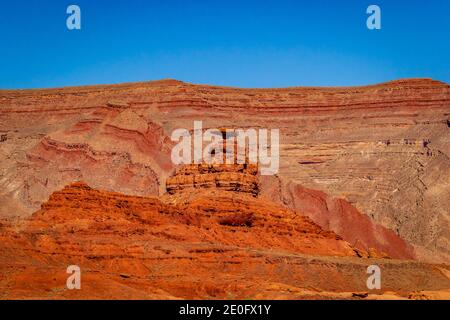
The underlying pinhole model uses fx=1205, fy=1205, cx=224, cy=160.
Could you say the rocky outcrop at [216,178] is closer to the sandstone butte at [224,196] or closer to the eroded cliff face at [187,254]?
the sandstone butte at [224,196]

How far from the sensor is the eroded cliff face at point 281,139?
115250mm

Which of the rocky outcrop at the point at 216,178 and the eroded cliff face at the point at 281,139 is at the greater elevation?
the eroded cliff face at the point at 281,139

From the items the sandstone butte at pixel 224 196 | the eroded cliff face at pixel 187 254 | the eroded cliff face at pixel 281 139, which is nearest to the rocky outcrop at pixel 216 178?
the sandstone butte at pixel 224 196

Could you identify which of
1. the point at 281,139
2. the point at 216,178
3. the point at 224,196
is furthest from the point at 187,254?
the point at 281,139

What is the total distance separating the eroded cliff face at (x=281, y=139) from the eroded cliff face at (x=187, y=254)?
1131 inches

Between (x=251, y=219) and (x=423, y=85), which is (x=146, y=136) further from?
(x=251, y=219)

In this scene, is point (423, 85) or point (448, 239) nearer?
point (448, 239)

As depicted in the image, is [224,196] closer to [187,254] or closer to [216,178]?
[216,178]

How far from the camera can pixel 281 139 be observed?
14200 centimetres

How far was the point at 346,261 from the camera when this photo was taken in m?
70.4

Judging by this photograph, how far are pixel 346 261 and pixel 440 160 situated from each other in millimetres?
58153

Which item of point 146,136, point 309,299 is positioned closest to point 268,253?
point 309,299

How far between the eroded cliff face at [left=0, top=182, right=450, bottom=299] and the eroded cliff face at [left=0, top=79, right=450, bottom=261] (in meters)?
28.7
